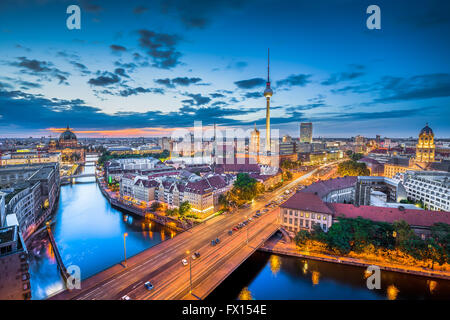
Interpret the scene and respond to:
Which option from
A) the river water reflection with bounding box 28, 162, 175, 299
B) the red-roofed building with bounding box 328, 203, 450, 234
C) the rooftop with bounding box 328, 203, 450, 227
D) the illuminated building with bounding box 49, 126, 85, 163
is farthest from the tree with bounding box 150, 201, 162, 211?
the illuminated building with bounding box 49, 126, 85, 163

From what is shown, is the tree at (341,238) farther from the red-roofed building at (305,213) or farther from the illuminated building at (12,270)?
the illuminated building at (12,270)

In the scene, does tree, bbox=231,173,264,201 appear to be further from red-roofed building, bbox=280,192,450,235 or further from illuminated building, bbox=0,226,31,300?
illuminated building, bbox=0,226,31,300

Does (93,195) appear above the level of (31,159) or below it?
below

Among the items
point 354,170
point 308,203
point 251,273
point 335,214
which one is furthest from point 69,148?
point 335,214
